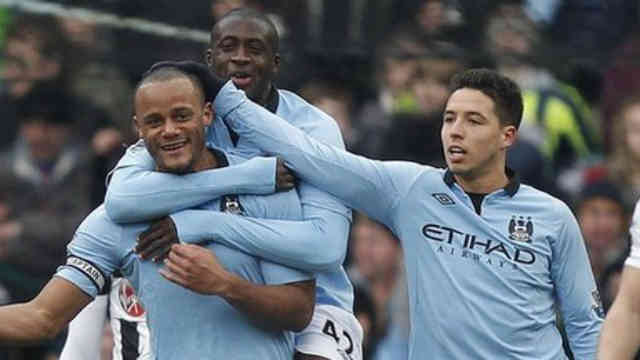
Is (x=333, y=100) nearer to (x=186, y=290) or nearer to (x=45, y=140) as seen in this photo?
(x=45, y=140)

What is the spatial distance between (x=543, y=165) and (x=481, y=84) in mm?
3289

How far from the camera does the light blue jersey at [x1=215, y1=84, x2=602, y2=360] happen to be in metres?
8.52

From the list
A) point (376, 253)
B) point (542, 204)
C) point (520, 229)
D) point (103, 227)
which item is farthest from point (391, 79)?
point (103, 227)

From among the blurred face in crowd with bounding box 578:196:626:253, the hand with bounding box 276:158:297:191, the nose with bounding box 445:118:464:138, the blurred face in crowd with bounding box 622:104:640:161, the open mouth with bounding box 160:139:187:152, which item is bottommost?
the blurred face in crowd with bounding box 578:196:626:253

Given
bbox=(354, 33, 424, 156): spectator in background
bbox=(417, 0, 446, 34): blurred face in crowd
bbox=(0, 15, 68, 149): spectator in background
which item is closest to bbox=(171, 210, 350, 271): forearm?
bbox=(354, 33, 424, 156): spectator in background

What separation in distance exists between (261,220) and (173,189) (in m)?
0.33

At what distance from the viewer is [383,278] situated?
1197 centimetres

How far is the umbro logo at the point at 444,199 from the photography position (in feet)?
28.6

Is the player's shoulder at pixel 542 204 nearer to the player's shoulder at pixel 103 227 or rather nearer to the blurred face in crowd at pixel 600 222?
the player's shoulder at pixel 103 227

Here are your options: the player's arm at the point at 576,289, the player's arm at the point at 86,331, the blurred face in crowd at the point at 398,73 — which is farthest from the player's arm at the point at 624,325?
the blurred face in crowd at the point at 398,73

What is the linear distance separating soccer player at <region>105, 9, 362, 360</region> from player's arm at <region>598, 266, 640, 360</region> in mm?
1004

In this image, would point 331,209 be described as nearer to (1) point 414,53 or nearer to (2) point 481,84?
(2) point 481,84

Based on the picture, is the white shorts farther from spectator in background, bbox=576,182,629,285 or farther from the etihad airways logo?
spectator in background, bbox=576,182,629,285

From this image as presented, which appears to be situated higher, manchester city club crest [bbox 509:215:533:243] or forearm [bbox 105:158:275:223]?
forearm [bbox 105:158:275:223]
